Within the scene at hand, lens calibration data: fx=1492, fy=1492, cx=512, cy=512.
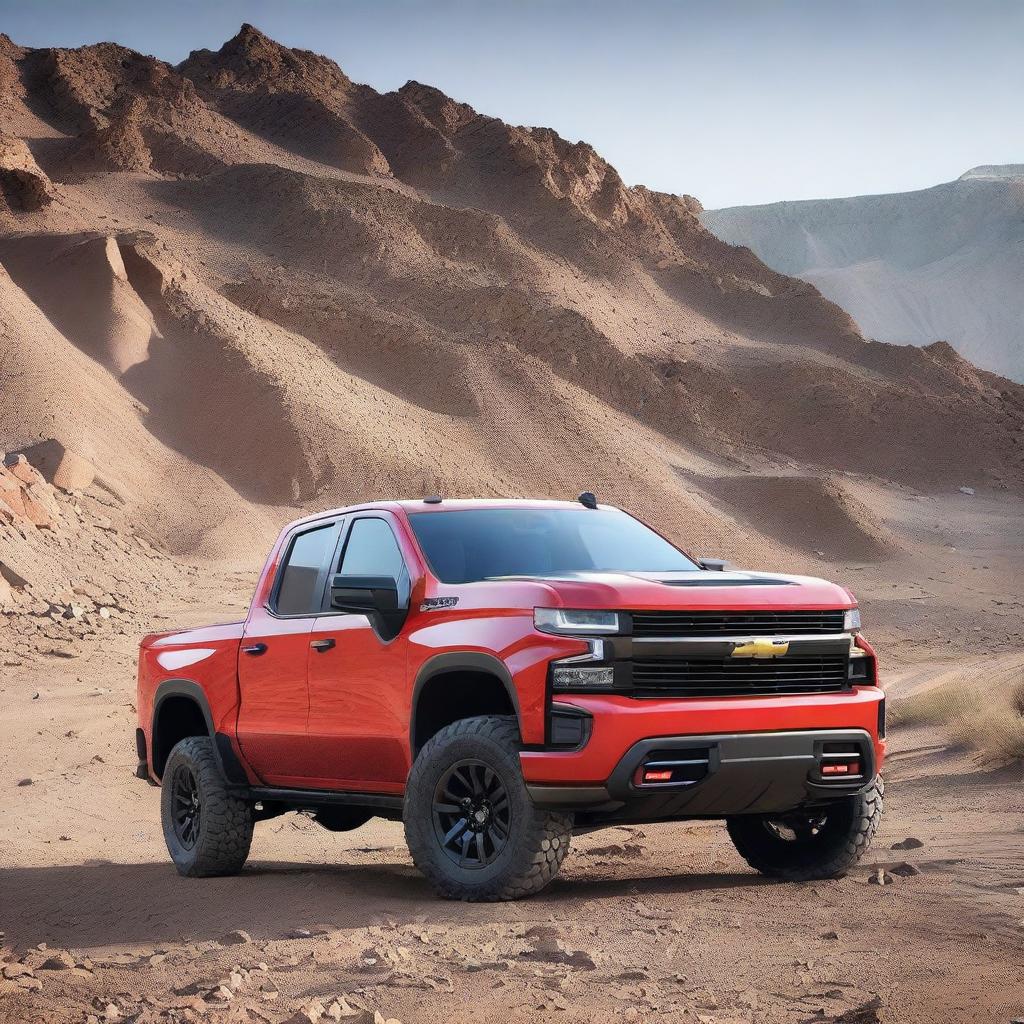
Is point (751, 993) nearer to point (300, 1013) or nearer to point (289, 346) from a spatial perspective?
point (300, 1013)

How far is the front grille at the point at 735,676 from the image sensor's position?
6.64 meters

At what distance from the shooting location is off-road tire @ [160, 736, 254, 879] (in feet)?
29.1

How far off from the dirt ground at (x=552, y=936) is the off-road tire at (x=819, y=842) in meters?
0.16

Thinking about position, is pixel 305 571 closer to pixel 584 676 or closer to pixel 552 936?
pixel 584 676

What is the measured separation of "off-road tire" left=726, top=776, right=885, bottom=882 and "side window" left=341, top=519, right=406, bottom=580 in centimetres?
221

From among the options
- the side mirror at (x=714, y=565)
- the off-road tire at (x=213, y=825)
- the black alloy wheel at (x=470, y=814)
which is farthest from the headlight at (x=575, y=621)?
the off-road tire at (x=213, y=825)

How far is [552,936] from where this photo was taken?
6.18 m

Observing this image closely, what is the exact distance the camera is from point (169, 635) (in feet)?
32.1

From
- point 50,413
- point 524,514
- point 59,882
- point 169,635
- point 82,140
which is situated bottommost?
point 59,882

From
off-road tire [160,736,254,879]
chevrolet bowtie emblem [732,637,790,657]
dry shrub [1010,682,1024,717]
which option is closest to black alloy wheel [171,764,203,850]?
off-road tire [160,736,254,879]

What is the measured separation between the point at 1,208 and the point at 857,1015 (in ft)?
188

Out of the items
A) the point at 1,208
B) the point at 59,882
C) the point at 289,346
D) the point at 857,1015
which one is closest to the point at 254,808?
the point at 59,882

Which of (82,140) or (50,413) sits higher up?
(82,140)

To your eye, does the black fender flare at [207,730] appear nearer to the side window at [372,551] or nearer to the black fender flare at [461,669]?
the side window at [372,551]
